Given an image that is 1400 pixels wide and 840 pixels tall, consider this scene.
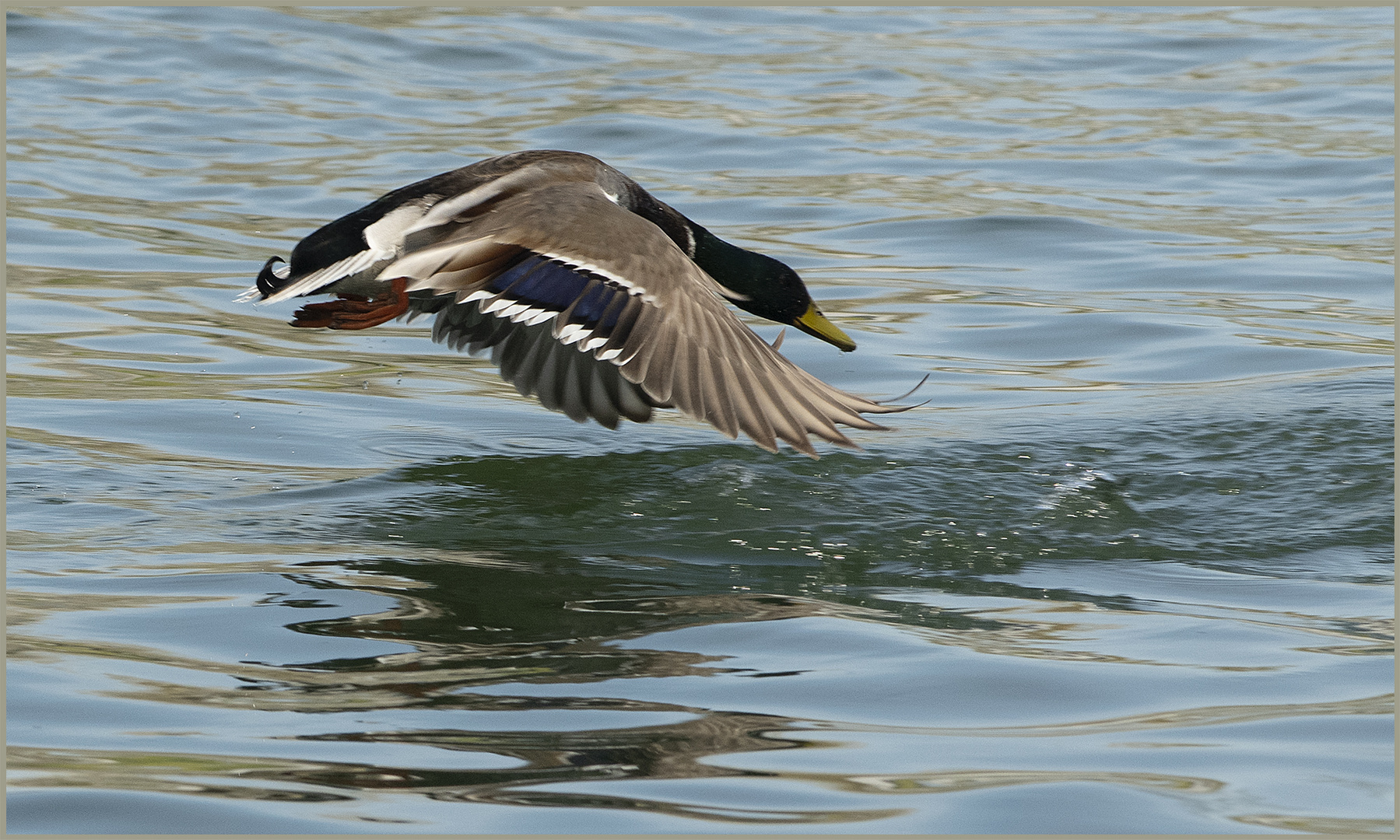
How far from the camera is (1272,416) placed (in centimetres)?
561

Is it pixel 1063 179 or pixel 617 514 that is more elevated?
pixel 1063 179

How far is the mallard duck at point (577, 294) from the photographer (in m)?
4.14

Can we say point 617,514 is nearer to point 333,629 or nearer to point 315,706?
point 333,629

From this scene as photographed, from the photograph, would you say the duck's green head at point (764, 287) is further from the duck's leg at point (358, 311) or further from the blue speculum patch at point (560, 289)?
the blue speculum patch at point (560, 289)

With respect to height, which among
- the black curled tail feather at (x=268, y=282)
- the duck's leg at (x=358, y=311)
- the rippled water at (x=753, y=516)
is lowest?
the rippled water at (x=753, y=516)

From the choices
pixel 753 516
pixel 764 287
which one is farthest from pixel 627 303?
pixel 764 287

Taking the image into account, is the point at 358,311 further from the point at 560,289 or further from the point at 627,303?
the point at 627,303

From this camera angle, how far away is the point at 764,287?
5.75 meters

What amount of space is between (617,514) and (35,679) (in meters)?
1.82

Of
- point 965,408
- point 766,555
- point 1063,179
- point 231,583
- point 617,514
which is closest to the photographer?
point 231,583

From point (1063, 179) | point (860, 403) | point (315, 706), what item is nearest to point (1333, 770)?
point (860, 403)

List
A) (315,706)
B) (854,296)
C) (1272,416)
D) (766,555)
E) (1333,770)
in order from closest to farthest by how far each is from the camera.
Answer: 1. (1333,770)
2. (315,706)
3. (766,555)
4. (1272,416)
5. (854,296)

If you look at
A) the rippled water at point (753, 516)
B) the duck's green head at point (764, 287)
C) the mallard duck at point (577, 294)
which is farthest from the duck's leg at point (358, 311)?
the duck's green head at point (764, 287)

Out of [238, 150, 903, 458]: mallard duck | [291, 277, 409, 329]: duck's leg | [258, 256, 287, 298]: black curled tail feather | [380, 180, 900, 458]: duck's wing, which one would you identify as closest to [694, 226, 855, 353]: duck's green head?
[238, 150, 903, 458]: mallard duck
